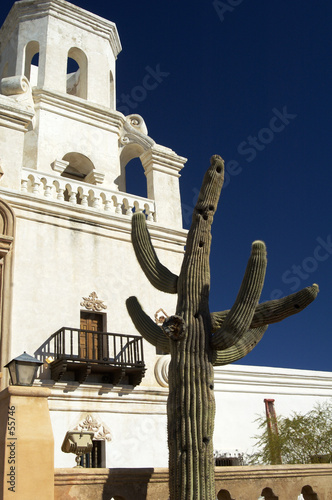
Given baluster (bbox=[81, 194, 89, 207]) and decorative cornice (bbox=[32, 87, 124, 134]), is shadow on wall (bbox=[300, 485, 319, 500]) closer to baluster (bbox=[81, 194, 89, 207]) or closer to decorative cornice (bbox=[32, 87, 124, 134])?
baluster (bbox=[81, 194, 89, 207])

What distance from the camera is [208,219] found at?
26.7 feet

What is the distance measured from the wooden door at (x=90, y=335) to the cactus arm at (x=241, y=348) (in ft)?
15.7

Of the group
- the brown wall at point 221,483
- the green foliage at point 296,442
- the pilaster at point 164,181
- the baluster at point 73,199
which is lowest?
the brown wall at point 221,483

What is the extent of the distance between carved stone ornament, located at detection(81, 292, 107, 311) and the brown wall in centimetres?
605

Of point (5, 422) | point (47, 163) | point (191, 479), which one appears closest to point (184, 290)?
point (191, 479)

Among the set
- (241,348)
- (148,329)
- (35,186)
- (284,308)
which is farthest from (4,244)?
(284,308)

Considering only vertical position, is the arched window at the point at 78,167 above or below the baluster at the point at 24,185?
above

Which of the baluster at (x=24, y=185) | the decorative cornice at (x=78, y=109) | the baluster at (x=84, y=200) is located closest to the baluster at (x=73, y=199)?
the baluster at (x=84, y=200)

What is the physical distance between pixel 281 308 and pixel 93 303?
6.24 m

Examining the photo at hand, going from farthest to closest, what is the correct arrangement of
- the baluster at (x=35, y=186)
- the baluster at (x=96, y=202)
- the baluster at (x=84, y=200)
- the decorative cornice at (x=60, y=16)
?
the decorative cornice at (x=60, y=16)
the baluster at (x=96, y=202)
the baluster at (x=84, y=200)
the baluster at (x=35, y=186)

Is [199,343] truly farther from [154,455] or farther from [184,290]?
[154,455]

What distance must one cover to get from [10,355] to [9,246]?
2.44 meters

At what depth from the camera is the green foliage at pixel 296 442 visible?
47.0ft

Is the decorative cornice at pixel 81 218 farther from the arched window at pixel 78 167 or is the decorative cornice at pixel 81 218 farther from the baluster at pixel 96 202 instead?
the arched window at pixel 78 167
